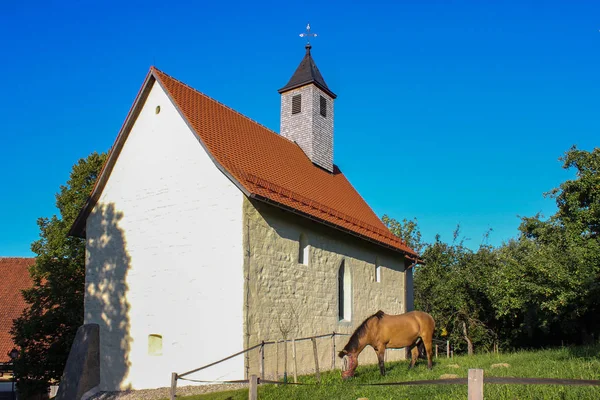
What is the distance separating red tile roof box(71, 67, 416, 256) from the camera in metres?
17.0

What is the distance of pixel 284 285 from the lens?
16.9 m

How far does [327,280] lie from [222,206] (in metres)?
4.73

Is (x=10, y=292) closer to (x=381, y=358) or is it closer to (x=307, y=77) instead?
(x=307, y=77)

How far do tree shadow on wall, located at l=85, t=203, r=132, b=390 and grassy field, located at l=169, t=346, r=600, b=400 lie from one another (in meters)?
4.37

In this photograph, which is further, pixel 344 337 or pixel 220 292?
pixel 344 337

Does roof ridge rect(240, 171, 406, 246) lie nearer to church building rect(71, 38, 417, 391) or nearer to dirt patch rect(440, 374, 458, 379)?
→ church building rect(71, 38, 417, 391)

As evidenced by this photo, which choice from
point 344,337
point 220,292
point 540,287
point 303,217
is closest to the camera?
point 220,292

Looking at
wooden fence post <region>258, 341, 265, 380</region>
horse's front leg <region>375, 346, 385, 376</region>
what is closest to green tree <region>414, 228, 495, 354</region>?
horse's front leg <region>375, 346, 385, 376</region>

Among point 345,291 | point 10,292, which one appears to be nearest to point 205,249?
point 345,291

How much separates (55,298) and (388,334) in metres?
14.8

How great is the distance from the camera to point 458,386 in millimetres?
11195

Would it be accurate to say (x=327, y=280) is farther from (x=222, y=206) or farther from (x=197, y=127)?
(x=197, y=127)

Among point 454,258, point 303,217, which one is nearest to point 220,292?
point 303,217

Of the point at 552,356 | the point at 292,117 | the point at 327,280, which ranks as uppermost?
the point at 292,117
